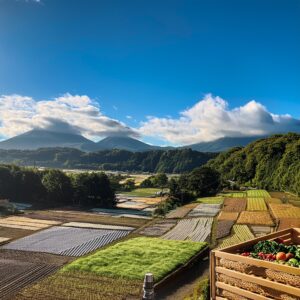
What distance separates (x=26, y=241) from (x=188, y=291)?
18.4m

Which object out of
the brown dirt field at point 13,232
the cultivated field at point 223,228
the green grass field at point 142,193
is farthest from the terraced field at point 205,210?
the green grass field at point 142,193

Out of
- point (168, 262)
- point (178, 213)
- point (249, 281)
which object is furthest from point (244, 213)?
point (249, 281)

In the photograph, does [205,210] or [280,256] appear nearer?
[280,256]

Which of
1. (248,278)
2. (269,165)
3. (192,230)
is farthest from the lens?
(269,165)

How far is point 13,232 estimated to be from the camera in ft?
127

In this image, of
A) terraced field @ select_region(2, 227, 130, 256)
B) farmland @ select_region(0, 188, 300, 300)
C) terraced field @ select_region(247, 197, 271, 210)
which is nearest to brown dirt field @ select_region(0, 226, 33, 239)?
farmland @ select_region(0, 188, 300, 300)

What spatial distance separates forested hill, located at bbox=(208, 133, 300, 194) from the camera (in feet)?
248

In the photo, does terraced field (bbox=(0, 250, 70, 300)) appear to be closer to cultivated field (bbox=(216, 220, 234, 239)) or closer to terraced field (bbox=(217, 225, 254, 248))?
terraced field (bbox=(217, 225, 254, 248))

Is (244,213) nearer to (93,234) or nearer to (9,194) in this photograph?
(93,234)

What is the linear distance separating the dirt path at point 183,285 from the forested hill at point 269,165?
48957 mm

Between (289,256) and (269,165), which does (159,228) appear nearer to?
(289,256)

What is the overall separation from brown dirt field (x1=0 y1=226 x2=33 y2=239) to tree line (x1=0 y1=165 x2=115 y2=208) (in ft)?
98.2

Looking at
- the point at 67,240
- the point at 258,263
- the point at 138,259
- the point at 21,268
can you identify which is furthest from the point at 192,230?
the point at 258,263

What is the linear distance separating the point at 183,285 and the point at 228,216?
26.5 meters
